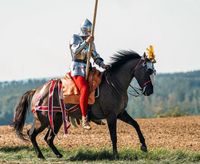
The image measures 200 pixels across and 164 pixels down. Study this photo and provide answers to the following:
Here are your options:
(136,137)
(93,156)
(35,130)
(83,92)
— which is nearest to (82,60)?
(83,92)

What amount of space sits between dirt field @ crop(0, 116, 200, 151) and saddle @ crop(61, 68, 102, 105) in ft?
8.91

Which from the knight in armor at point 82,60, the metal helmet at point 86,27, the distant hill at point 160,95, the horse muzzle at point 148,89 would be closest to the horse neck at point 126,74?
the knight in armor at point 82,60

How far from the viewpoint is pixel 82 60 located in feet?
60.0

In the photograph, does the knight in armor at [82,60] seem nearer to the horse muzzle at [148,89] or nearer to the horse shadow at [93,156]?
the horse shadow at [93,156]

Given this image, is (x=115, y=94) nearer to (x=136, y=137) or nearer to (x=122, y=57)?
(x=122, y=57)

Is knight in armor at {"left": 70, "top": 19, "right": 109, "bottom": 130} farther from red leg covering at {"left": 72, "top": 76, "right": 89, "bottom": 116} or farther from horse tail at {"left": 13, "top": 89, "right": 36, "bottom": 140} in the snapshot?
horse tail at {"left": 13, "top": 89, "right": 36, "bottom": 140}

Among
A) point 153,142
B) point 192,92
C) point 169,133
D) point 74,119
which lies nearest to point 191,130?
point 169,133

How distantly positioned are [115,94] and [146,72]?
776 millimetres

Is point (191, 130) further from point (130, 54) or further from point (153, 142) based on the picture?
point (130, 54)

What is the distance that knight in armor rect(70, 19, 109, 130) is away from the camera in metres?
17.9

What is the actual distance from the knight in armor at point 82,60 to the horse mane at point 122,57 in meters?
0.21

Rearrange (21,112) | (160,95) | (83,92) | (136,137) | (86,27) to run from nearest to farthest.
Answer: (83,92) → (86,27) → (21,112) → (136,137) → (160,95)

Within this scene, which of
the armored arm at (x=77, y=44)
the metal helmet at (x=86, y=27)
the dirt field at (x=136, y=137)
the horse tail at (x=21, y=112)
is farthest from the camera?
the dirt field at (x=136, y=137)

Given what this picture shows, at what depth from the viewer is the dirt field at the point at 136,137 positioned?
21.6m
